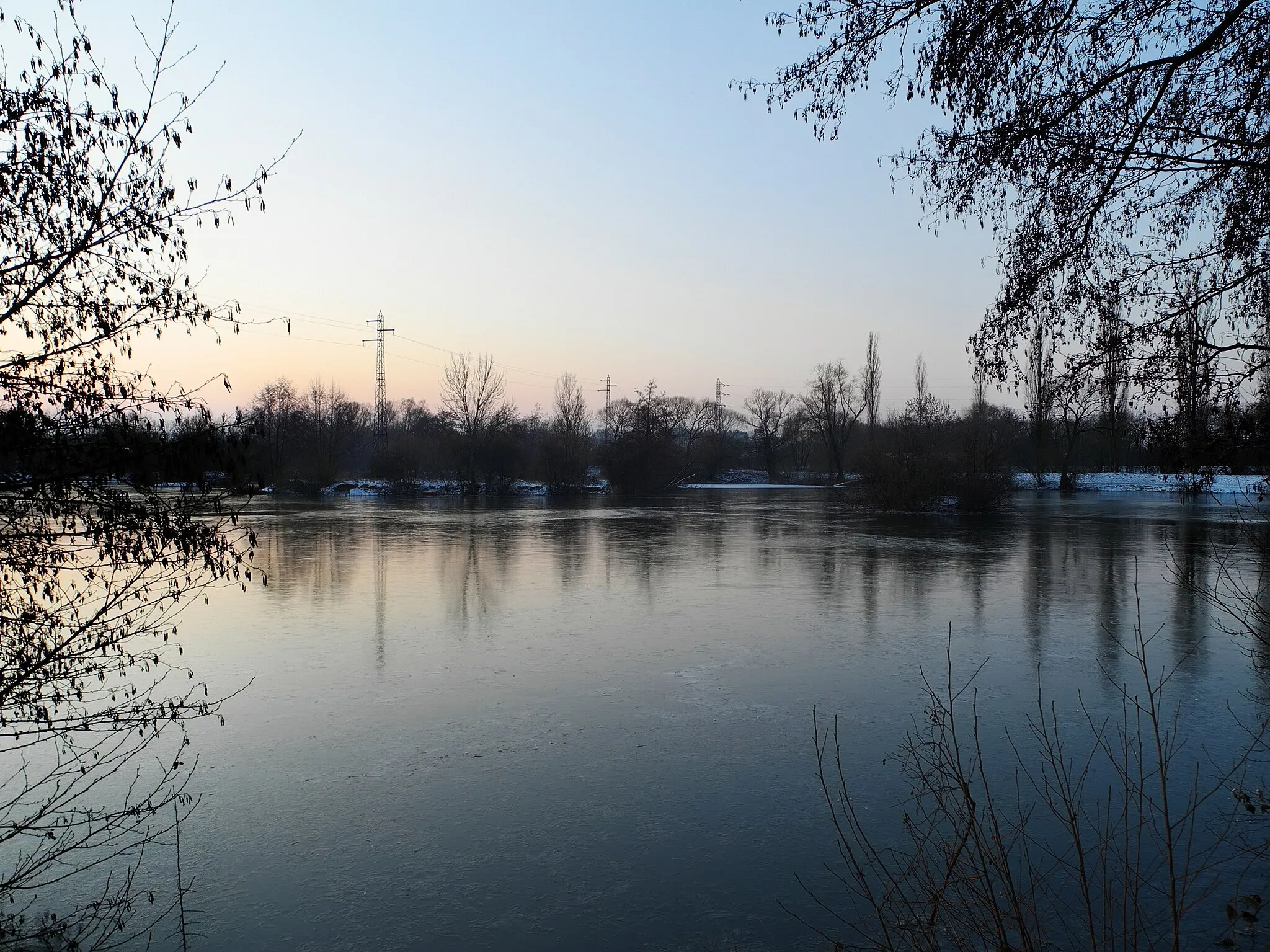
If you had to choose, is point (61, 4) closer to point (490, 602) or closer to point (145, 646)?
point (145, 646)

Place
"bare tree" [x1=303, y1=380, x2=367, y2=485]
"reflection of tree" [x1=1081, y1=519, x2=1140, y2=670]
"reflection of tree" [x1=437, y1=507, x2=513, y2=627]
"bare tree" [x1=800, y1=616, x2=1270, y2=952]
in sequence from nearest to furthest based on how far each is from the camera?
1. "bare tree" [x1=800, y1=616, x2=1270, y2=952]
2. "reflection of tree" [x1=1081, y1=519, x2=1140, y2=670]
3. "reflection of tree" [x1=437, y1=507, x2=513, y2=627]
4. "bare tree" [x1=303, y1=380, x2=367, y2=485]

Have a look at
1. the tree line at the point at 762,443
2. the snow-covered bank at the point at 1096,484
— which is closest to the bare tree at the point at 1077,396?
the tree line at the point at 762,443

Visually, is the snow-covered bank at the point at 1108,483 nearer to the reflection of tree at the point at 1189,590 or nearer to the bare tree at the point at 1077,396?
the reflection of tree at the point at 1189,590

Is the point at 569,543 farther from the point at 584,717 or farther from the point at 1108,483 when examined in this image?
the point at 1108,483

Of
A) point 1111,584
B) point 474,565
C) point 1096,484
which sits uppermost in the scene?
point 1096,484

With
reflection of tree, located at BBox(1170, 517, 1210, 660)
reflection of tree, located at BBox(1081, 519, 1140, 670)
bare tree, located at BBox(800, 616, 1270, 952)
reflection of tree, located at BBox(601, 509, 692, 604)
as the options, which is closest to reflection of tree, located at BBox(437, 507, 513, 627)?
reflection of tree, located at BBox(601, 509, 692, 604)

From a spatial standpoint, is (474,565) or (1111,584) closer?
(1111,584)

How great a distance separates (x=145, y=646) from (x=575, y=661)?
4306mm

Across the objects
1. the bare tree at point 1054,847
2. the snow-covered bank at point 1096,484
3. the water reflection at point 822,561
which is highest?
the snow-covered bank at point 1096,484

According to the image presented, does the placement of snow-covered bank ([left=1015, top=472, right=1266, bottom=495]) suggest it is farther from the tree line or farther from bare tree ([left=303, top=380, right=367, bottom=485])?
bare tree ([left=303, top=380, right=367, bottom=485])

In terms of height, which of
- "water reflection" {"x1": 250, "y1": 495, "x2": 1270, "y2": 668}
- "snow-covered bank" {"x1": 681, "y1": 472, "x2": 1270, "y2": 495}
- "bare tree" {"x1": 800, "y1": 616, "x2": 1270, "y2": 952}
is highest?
"snow-covered bank" {"x1": 681, "y1": 472, "x2": 1270, "y2": 495}

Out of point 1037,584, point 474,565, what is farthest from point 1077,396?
point 474,565

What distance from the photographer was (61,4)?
299 centimetres

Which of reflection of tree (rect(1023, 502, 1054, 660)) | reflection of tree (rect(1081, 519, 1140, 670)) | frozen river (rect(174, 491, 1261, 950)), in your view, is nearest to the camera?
frozen river (rect(174, 491, 1261, 950))
